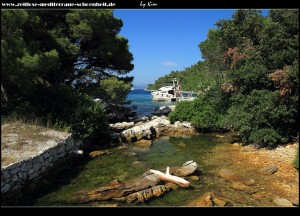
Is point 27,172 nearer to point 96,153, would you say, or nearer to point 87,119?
point 96,153

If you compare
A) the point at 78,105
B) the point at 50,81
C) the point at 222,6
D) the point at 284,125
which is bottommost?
the point at 284,125

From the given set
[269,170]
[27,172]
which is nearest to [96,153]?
[27,172]

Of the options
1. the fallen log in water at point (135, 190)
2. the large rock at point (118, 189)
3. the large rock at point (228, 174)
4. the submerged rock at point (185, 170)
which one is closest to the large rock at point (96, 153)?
the fallen log in water at point (135, 190)

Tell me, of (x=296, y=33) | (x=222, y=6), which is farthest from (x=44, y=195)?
(x=296, y=33)

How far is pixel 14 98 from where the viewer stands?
15805 mm

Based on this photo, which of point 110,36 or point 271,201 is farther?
point 110,36

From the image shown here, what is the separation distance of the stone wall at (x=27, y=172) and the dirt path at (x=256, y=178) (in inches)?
289

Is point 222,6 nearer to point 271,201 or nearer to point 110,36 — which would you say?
point 271,201

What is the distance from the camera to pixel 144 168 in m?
15.3

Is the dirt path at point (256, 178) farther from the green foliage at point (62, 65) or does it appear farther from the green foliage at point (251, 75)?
the green foliage at point (62, 65)

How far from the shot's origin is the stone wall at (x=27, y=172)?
36.1 feet

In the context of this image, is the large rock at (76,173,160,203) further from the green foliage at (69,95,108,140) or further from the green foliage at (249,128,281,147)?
the green foliage at (249,128,281,147)

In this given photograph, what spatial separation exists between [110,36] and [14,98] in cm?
1115

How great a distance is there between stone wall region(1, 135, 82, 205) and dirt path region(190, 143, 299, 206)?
7346 mm
